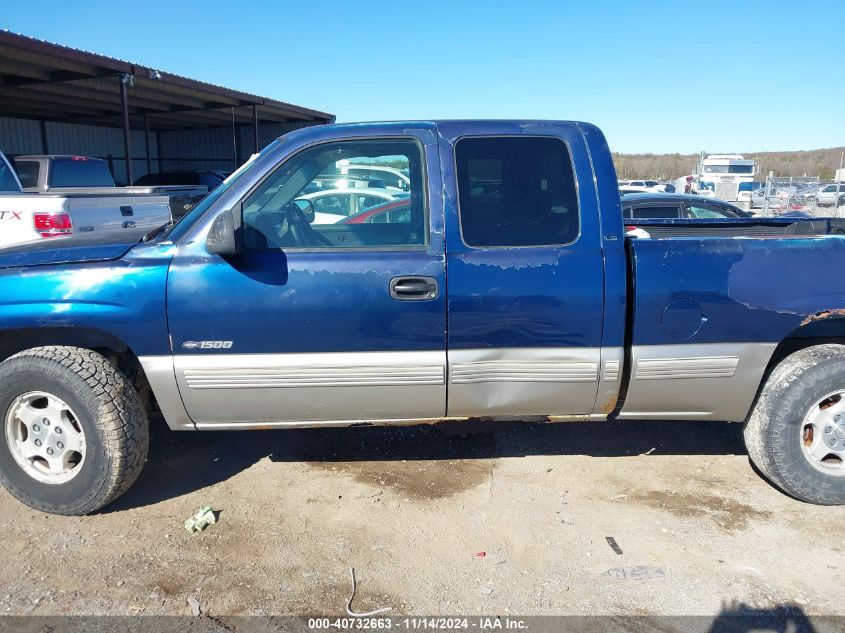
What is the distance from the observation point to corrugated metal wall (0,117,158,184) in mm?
22734

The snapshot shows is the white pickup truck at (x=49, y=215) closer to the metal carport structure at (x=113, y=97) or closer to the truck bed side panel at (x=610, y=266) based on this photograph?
the truck bed side panel at (x=610, y=266)

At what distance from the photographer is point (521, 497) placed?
3.60 m

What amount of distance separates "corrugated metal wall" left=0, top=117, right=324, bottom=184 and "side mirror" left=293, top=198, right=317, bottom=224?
2238cm

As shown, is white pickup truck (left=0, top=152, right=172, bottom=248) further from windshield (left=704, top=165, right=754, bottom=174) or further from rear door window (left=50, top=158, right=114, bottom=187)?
windshield (left=704, top=165, right=754, bottom=174)

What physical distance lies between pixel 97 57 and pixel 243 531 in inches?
527

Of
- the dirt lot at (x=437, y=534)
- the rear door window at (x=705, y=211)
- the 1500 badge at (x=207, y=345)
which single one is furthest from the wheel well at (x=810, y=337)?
the rear door window at (x=705, y=211)

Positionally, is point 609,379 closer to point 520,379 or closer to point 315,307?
point 520,379

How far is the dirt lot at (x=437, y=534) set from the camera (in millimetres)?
2779

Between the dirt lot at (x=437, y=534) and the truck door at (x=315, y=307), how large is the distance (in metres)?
0.60

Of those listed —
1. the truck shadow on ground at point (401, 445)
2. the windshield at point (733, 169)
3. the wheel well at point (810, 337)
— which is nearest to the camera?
the wheel well at point (810, 337)

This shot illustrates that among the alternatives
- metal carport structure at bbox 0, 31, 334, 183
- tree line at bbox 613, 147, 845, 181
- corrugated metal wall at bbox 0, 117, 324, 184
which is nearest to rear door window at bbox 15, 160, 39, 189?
metal carport structure at bbox 0, 31, 334, 183

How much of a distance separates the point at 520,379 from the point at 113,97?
Answer: 19736mm

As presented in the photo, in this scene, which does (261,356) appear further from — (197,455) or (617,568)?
(617,568)

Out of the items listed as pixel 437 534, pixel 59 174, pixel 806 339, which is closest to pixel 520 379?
pixel 437 534
